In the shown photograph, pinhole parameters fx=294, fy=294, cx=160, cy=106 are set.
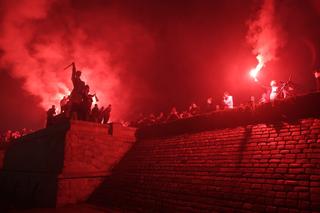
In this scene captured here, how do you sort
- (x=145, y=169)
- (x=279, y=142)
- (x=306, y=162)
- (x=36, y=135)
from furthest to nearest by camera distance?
(x=36, y=135)
(x=145, y=169)
(x=279, y=142)
(x=306, y=162)

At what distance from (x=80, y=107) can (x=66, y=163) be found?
4067 mm

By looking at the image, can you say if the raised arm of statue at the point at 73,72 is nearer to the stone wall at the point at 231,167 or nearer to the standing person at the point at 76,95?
the standing person at the point at 76,95

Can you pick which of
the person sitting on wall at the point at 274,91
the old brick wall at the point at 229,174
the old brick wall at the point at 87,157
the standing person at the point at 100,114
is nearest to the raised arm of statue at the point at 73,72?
the standing person at the point at 100,114

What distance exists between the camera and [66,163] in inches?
601

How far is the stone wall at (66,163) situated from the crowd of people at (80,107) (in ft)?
3.52

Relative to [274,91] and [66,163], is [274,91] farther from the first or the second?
[66,163]

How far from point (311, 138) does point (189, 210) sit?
4.87 m

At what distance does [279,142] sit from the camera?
10.8 metres

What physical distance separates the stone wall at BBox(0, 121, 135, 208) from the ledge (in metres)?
3.07

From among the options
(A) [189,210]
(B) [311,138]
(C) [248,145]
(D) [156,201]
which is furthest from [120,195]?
(B) [311,138]

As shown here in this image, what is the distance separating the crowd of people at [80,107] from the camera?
17766mm

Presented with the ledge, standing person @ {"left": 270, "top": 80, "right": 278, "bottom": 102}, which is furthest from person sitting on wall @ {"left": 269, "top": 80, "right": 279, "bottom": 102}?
the ledge

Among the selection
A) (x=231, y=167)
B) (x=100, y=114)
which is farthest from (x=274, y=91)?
(x=100, y=114)

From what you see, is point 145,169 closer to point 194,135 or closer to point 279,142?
point 194,135
